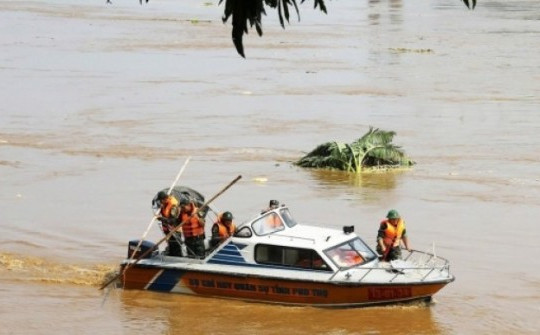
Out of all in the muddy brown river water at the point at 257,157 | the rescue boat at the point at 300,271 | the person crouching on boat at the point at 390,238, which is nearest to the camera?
the rescue boat at the point at 300,271

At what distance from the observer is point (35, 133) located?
32.2 metres

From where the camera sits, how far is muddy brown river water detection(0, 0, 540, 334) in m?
17.3

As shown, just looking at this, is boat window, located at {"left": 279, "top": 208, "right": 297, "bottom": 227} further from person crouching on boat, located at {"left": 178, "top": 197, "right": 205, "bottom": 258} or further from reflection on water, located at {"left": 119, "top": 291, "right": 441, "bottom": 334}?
reflection on water, located at {"left": 119, "top": 291, "right": 441, "bottom": 334}

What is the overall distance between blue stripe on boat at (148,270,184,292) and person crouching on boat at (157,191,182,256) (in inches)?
12.8

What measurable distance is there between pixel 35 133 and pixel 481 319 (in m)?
18.1

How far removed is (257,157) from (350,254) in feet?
41.1

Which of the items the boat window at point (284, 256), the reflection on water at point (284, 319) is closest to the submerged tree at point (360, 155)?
the reflection on water at point (284, 319)

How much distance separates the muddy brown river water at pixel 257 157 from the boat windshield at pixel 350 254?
2.31 feet

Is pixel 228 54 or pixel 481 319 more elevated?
pixel 228 54

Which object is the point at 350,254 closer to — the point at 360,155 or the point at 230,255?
the point at 230,255

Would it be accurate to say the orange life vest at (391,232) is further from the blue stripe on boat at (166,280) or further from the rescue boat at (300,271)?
the blue stripe on boat at (166,280)

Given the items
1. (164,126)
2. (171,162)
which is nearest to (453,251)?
(171,162)

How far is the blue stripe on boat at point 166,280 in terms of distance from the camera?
17203mm

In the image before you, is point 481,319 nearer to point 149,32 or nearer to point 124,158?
point 124,158
